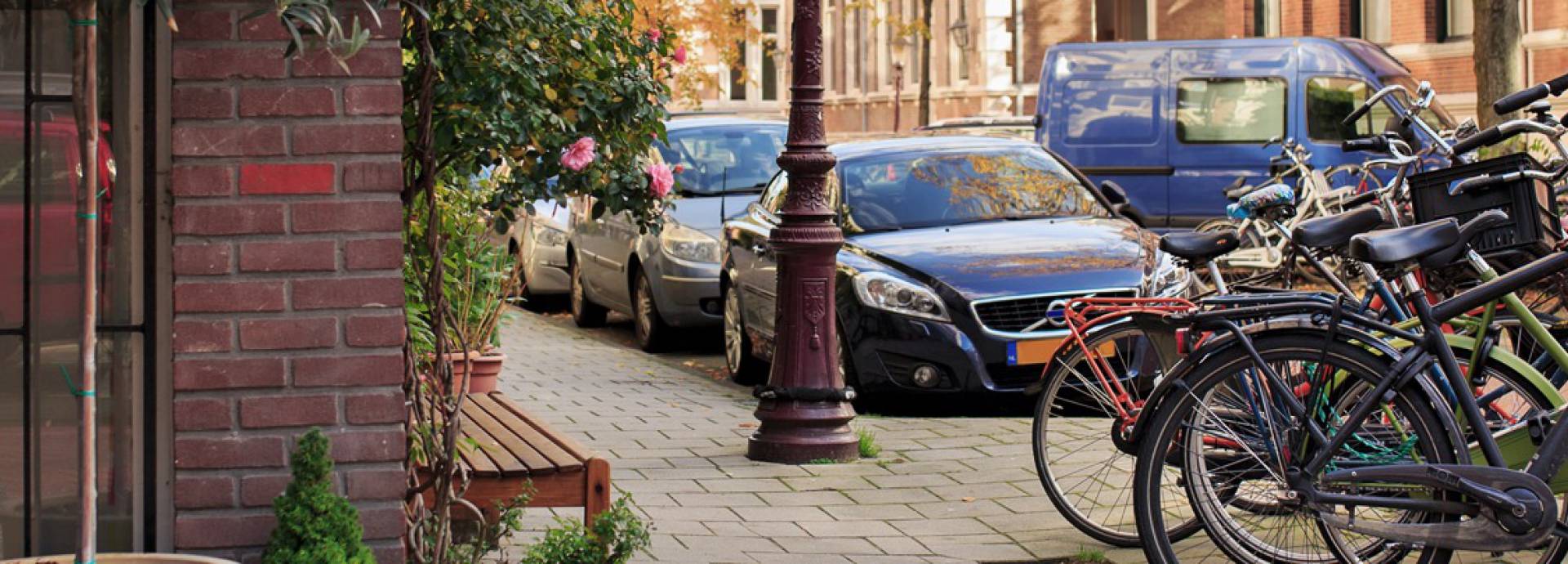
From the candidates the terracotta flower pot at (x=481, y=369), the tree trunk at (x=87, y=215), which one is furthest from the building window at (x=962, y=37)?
the tree trunk at (x=87, y=215)

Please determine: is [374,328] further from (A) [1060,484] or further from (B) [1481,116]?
(B) [1481,116]

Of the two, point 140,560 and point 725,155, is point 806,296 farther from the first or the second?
point 725,155

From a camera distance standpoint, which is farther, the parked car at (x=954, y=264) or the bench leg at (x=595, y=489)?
the parked car at (x=954, y=264)

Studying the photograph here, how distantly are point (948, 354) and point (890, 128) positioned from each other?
36.1 m

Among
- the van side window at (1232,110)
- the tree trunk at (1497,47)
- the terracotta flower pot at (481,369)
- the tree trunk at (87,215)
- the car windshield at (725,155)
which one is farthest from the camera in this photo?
the van side window at (1232,110)

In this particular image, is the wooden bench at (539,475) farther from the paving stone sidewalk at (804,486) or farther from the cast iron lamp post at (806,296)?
the cast iron lamp post at (806,296)

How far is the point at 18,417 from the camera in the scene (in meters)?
4.66

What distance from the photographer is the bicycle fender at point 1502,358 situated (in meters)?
5.34

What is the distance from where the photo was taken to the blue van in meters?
18.3

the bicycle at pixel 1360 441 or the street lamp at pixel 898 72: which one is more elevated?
the street lamp at pixel 898 72

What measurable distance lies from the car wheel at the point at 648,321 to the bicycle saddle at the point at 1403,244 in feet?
28.0

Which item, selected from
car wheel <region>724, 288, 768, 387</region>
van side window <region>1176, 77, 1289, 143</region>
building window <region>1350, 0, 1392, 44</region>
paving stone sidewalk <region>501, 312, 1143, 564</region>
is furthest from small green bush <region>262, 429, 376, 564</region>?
building window <region>1350, 0, 1392, 44</region>

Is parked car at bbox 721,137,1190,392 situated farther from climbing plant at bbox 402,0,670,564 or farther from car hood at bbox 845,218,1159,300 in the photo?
climbing plant at bbox 402,0,670,564

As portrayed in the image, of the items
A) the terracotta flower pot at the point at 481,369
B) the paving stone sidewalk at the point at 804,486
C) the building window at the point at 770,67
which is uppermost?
the building window at the point at 770,67
